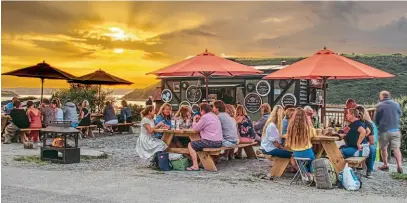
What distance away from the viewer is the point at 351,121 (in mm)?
7629

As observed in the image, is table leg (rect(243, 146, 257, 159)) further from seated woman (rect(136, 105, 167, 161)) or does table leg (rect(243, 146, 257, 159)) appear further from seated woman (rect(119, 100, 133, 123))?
seated woman (rect(119, 100, 133, 123))

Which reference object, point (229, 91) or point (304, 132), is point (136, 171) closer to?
point (304, 132)

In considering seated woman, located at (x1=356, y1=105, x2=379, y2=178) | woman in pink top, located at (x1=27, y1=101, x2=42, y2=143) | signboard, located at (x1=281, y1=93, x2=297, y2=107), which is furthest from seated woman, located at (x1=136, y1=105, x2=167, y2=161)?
signboard, located at (x1=281, y1=93, x2=297, y2=107)

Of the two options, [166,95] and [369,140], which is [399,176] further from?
[166,95]

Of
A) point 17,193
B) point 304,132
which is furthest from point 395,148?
point 17,193

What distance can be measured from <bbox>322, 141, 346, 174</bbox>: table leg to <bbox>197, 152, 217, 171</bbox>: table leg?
1.89 m

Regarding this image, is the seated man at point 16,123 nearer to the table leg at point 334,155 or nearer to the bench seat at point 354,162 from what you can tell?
the table leg at point 334,155

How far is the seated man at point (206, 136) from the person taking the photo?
26.8 feet

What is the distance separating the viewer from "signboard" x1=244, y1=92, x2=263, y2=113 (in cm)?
2080

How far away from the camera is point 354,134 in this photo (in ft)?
25.0

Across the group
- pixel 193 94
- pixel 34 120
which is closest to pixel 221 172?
pixel 34 120

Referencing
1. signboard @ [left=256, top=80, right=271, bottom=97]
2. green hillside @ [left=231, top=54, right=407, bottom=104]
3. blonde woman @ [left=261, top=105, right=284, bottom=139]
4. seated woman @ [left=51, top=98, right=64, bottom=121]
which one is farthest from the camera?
green hillside @ [left=231, top=54, right=407, bottom=104]

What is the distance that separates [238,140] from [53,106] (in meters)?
6.20

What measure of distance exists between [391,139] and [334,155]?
6.42ft
